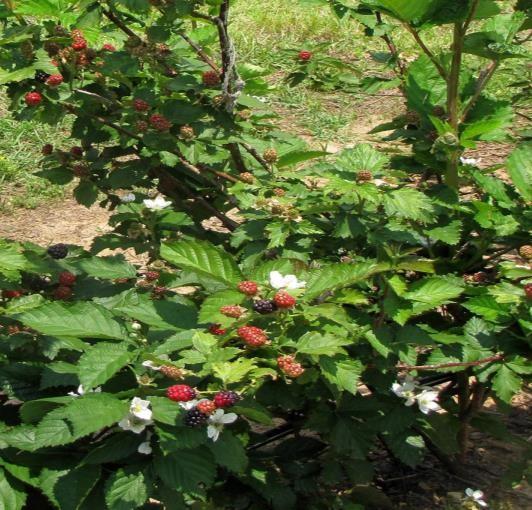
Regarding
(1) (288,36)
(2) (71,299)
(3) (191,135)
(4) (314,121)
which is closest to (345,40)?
(1) (288,36)

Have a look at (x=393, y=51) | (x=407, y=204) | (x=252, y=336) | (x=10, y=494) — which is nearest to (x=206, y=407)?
(x=252, y=336)

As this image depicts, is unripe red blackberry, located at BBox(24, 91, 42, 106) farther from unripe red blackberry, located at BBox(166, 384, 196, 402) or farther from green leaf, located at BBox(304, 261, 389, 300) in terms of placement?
unripe red blackberry, located at BBox(166, 384, 196, 402)

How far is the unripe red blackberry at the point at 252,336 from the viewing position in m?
1.96

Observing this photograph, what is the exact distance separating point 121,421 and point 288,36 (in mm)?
5556

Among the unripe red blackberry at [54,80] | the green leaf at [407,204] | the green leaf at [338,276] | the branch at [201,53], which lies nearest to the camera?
the green leaf at [338,276]

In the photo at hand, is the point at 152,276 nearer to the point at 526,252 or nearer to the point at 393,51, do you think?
the point at 526,252

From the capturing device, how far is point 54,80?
2.65m

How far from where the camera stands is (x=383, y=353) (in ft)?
7.60

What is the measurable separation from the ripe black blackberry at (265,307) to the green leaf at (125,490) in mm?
431

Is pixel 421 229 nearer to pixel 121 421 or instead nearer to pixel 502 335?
pixel 502 335

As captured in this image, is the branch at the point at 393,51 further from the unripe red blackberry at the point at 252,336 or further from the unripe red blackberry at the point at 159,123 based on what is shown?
the unripe red blackberry at the point at 252,336

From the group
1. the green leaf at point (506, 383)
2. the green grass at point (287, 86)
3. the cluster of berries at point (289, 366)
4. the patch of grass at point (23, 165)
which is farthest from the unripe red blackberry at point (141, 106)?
the patch of grass at point (23, 165)

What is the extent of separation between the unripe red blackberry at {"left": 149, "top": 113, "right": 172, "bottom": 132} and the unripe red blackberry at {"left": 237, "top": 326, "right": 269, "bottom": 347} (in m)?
0.92

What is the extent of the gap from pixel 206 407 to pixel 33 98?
3.90ft
